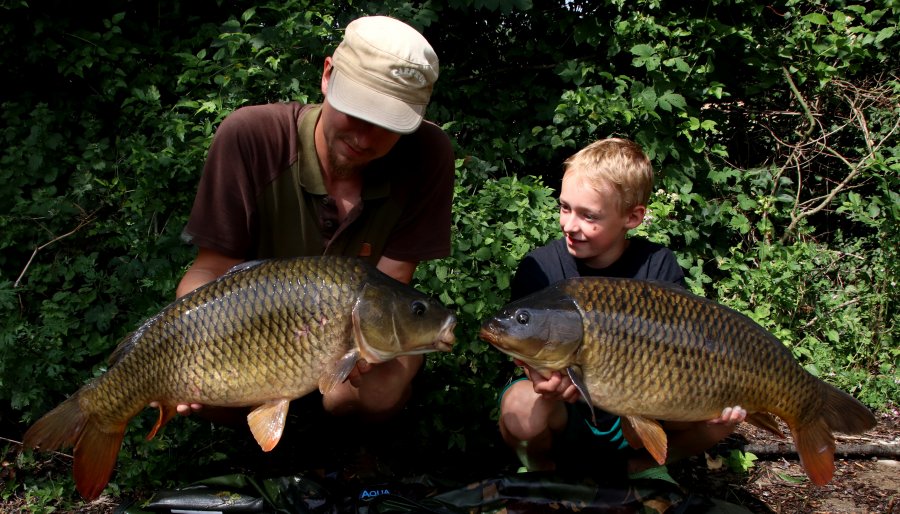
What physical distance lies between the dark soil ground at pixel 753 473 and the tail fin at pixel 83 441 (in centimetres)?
50

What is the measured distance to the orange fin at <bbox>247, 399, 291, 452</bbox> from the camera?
1830mm

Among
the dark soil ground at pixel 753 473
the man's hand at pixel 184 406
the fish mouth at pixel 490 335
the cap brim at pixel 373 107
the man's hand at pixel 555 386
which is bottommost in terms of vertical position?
the dark soil ground at pixel 753 473

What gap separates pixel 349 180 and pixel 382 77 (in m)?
0.39

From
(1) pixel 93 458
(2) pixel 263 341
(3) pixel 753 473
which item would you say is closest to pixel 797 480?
(3) pixel 753 473

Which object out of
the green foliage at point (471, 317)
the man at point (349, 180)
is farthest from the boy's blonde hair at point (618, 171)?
the green foliage at point (471, 317)

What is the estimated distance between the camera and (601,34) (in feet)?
13.3

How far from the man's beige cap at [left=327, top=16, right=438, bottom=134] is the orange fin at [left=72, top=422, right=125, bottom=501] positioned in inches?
37.9

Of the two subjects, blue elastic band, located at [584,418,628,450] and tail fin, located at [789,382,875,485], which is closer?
tail fin, located at [789,382,875,485]

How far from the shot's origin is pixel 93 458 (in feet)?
6.09

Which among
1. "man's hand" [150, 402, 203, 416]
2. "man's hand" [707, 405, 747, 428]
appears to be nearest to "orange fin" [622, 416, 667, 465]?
"man's hand" [707, 405, 747, 428]

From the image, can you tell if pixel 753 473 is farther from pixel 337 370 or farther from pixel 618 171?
pixel 337 370

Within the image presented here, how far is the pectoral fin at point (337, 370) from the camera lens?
1.79 m

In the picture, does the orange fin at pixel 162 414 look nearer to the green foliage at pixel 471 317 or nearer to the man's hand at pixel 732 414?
the green foliage at pixel 471 317

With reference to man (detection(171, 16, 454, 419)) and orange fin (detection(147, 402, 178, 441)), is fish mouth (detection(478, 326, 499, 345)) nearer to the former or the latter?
man (detection(171, 16, 454, 419))
